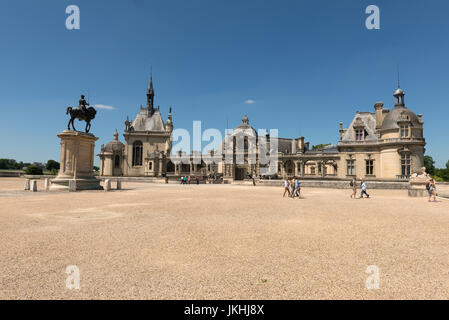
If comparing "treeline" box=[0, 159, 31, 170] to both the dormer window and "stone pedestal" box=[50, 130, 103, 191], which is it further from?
the dormer window

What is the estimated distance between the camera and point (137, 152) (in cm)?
6262

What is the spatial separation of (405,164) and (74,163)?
42.7 meters

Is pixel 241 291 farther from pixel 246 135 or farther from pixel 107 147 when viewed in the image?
pixel 107 147

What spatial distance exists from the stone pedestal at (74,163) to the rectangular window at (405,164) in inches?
1620

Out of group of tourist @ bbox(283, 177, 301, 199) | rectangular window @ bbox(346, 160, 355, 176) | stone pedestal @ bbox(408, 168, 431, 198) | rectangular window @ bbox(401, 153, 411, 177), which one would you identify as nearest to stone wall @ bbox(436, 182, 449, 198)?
stone pedestal @ bbox(408, 168, 431, 198)

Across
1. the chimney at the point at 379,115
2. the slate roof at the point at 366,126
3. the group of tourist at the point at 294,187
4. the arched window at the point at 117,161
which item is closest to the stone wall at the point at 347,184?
the group of tourist at the point at 294,187

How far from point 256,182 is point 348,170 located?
55.4ft

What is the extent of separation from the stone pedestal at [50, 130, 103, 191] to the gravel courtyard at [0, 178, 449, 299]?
13.0 meters

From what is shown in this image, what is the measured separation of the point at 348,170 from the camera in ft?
132

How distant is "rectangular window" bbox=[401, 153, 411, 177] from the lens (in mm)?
34156

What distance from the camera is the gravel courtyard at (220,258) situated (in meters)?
3.46

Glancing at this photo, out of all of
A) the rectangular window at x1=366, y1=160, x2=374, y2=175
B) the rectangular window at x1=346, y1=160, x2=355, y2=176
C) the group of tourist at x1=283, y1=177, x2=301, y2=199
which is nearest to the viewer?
the group of tourist at x1=283, y1=177, x2=301, y2=199

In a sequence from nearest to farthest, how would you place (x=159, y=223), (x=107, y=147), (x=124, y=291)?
(x=124, y=291)
(x=159, y=223)
(x=107, y=147)
